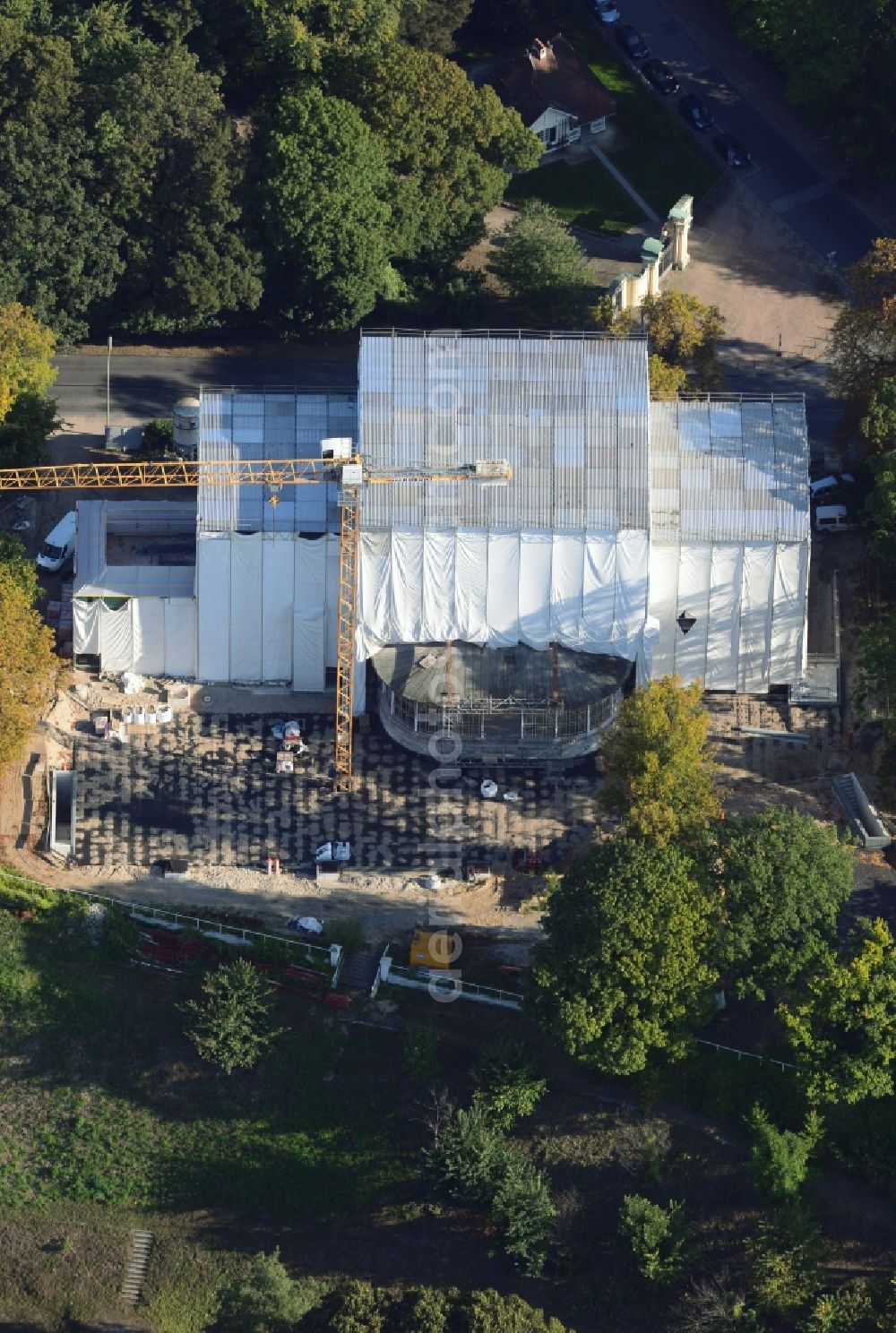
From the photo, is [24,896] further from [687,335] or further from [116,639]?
[687,335]

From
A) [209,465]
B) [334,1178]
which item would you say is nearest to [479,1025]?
[334,1178]

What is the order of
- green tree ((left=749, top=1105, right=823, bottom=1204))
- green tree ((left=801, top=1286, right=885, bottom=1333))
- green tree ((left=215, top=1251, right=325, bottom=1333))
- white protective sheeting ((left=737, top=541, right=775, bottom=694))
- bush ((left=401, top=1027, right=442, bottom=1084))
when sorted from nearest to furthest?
green tree ((left=801, top=1286, right=885, bottom=1333)) → green tree ((left=215, top=1251, right=325, bottom=1333)) → green tree ((left=749, top=1105, right=823, bottom=1204)) → bush ((left=401, top=1027, right=442, bottom=1084)) → white protective sheeting ((left=737, top=541, right=775, bottom=694))

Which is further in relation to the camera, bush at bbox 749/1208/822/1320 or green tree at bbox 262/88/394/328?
green tree at bbox 262/88/394/328

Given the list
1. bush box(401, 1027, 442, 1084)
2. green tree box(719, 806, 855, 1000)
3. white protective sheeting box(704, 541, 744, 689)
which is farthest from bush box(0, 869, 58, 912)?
white protective sheeting box(704, 541, 744, 689)

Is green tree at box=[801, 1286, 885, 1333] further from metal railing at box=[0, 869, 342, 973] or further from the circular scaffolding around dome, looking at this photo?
the circular scaffolding around dome

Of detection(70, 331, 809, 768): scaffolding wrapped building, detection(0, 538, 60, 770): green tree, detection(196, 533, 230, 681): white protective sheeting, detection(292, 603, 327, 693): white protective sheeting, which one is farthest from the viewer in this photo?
detection(292, 603, 327, 693): white protective sheeting
